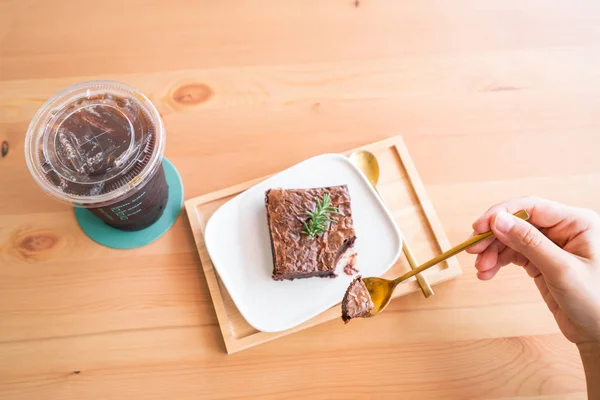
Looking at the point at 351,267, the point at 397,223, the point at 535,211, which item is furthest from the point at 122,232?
the point at 535,211

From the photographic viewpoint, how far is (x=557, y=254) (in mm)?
1133

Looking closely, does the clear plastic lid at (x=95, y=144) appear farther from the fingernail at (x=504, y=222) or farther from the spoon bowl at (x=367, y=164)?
the fingernail at (x=504, y=222)

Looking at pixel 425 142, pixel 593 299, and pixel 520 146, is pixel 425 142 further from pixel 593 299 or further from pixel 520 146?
pixel 593 299

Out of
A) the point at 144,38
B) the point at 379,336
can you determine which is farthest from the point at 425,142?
the point at 144,38

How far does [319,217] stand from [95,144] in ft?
1.94

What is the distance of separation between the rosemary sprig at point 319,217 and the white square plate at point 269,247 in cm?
11

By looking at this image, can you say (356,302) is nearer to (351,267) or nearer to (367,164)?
(351,267)

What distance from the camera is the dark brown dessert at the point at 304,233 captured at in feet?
4.23

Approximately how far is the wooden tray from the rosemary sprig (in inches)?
8.4

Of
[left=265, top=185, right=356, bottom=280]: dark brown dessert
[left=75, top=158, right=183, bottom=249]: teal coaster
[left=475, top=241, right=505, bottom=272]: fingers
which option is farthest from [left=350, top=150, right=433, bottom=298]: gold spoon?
[left=75, top=158, right=183, bottom=249]: teal coaster

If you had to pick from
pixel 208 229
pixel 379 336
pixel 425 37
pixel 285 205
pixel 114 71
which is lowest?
pixel 379 336

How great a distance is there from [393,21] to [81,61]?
105 centimetres

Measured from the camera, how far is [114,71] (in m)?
1.57

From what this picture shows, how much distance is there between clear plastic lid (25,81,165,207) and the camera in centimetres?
114
